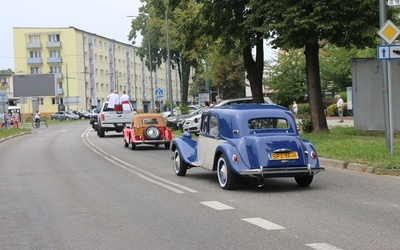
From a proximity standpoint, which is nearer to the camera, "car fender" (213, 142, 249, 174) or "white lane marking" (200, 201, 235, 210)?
"white lane marking" (200, 201, 235, 210)

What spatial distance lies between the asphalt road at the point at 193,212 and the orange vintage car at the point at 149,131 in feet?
26.4

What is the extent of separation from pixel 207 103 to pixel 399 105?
1379 centimetres

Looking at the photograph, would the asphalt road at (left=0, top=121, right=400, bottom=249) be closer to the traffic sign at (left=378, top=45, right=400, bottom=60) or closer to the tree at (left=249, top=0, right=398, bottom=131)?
the traffic sign at (left=378, top=45, right=400, bottom=60)

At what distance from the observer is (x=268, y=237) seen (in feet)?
21.4

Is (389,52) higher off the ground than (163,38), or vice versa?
(163,38)

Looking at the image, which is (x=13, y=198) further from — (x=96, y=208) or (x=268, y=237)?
(x=268, y=237)

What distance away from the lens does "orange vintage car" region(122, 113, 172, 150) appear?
72.1 ft

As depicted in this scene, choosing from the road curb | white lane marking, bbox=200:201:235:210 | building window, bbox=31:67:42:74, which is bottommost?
white lane marking, bbox=200:201:235:210

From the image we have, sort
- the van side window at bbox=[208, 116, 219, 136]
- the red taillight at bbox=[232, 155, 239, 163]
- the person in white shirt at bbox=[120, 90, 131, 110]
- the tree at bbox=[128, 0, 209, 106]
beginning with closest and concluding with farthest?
the red taillight at bbox=[232, 155, 239, 163] → the van side window at bbox=[208, 116, 219, 136] → the person in white shirt at bbox=[120, 90, 131, 110] → the tree at bbox=[128, 0, 209, 106]

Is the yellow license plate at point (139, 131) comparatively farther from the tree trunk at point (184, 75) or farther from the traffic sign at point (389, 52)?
the tree trunk at point (184, 75)

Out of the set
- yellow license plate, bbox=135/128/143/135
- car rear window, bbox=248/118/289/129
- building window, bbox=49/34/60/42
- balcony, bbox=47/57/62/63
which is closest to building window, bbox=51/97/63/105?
balcony, bbox=47/57/62/63

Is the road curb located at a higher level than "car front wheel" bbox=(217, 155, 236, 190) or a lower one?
lower

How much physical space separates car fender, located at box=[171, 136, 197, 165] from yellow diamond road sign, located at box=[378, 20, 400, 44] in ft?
17.0

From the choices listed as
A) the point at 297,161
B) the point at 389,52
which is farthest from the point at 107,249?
the point at 389,52
